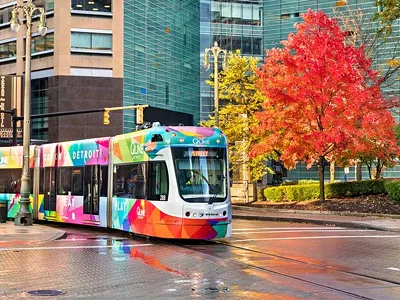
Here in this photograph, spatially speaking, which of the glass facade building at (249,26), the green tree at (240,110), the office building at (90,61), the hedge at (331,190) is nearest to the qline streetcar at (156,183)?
the hedge at (331,190)

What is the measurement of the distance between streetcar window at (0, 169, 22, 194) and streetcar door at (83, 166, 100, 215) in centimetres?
650

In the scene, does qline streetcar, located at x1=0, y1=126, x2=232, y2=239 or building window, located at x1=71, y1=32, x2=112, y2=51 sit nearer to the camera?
qline streetcar, located at x1=0, y1=126, x2=232, y2=239

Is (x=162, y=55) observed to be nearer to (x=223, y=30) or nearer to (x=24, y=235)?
(x=223, y=30)

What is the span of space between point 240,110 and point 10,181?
19477mm

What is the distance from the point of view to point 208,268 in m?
13.2

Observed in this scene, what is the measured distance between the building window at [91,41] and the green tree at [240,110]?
33.4 meters

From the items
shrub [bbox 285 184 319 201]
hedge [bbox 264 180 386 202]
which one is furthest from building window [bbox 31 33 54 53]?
shrub [bbox 285 184 319 201]

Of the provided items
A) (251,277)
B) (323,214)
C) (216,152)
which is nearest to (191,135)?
(216,152)

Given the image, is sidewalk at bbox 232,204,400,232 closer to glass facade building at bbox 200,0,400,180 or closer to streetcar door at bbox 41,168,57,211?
streetcar door at bbox 41,168,57,211

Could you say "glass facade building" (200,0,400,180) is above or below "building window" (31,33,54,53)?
above

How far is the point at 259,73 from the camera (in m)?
35.6

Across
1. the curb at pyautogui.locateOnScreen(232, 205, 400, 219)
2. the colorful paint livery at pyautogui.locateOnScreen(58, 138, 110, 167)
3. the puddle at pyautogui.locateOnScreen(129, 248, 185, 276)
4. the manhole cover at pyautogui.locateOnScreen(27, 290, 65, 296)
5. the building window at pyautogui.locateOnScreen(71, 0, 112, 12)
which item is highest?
the building window at pyautogui.locateOnScreen(71, 0, 112, 12)

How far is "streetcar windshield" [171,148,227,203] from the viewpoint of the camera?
693 inches

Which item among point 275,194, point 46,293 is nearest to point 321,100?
point 275,194
